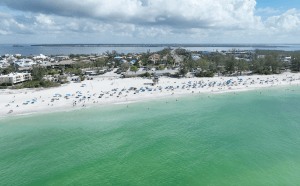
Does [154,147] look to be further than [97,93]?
No

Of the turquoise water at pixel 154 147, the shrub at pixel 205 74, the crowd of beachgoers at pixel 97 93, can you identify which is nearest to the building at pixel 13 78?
the crowd of beachgoers at pixel 97 93

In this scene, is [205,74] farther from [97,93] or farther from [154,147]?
[154,147]

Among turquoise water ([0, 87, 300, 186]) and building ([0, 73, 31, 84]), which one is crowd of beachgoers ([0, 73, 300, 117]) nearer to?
turquoise water ([0, 87, 300, 186])

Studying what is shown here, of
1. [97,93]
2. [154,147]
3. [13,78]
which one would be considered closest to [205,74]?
[97,93]

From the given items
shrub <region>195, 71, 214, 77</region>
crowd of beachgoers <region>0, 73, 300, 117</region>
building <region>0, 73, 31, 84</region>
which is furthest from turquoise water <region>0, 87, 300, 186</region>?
shrub <region>195, 71, 214, 77</region>

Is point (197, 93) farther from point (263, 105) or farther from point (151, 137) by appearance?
point (151, 137)

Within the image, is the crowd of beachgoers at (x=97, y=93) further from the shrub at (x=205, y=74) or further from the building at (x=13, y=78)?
the building at (x=13, y=78)
